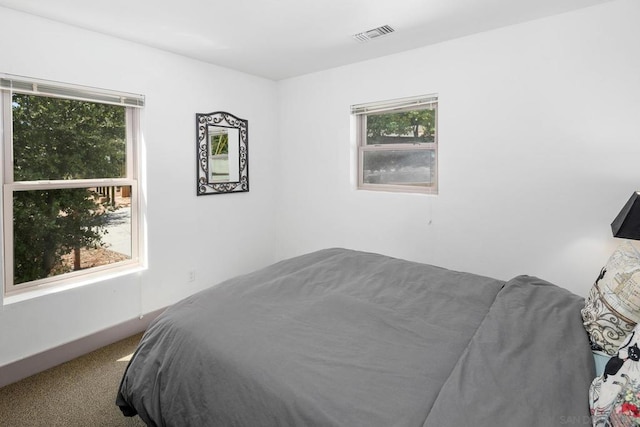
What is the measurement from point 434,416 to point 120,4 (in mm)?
2711

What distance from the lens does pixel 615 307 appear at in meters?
1.29

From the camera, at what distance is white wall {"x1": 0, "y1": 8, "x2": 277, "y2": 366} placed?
2367mm

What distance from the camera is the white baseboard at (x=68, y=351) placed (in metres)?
2.31

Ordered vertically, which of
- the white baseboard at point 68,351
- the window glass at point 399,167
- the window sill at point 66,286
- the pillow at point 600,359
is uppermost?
the window glass at point 399,167

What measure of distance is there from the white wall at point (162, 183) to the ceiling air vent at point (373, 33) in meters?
→ 1.48

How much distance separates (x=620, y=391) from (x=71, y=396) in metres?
2.68

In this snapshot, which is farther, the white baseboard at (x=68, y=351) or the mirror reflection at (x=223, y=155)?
the mirror reflection at (x=223, y=155)

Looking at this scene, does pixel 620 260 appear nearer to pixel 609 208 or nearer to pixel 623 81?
pixel 609 208

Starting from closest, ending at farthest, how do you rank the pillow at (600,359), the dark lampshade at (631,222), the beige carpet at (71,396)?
the pillow at (600,359), the dark lampshade at (631,222), the beige carpet at (71,396)

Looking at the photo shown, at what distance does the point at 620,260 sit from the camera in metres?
1.45

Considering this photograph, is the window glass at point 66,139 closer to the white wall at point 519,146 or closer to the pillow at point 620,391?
the white wall at point 519,146

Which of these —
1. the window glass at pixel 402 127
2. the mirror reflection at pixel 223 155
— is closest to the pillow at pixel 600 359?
the window glass at pixel 402 127

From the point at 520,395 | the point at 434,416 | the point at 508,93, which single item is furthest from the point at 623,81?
the point at 434,416

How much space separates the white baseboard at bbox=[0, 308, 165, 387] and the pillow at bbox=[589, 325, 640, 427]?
3.06 meters
